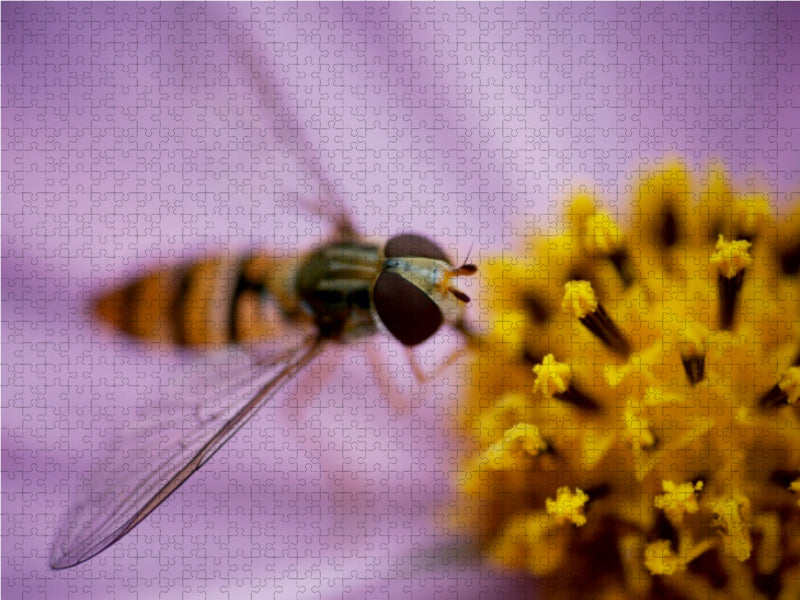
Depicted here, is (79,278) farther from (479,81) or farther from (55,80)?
(479,81)

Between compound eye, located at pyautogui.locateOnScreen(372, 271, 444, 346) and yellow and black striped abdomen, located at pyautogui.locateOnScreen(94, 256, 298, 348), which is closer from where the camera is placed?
compound eye, located at pyautogui.locateOnScreen(372, 271, 444, 346)

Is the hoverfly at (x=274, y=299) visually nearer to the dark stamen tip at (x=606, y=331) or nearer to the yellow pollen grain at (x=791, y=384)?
the dark stamen tip at (x=606, y=331)

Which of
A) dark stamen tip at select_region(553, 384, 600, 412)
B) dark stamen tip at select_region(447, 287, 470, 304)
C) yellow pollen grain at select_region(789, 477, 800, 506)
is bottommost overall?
yellow pollen grain at select_region(789, 477, 800, 506)

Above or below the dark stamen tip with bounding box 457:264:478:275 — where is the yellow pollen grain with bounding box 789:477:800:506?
below

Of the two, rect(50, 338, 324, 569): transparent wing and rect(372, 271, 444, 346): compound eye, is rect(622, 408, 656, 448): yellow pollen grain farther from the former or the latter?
rect(50, 338, 324, 569): transparent wing

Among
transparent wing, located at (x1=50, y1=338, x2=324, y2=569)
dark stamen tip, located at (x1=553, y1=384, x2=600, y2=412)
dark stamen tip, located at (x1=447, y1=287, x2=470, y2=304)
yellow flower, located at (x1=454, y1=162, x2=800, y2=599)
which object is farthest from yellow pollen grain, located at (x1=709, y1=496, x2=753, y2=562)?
transparent wing, located at (x1=50, y1=338, x2=324, y2=569)

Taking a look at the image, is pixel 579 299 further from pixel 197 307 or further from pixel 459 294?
pixel 197 307

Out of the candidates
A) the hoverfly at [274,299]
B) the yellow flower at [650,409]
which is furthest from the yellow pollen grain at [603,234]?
the hoverfly at [274,299]
